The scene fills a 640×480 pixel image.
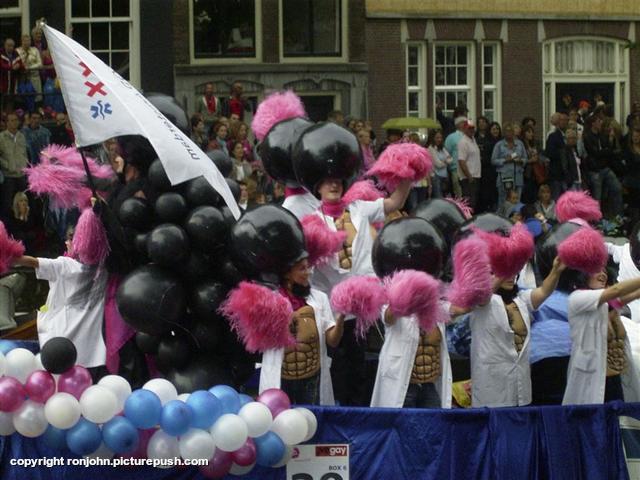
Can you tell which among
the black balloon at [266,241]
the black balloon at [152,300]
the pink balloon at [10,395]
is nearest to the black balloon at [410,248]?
the black balloon at [266,241]

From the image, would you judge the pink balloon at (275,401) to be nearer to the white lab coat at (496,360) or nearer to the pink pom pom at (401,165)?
the white lab coat at (496,360)

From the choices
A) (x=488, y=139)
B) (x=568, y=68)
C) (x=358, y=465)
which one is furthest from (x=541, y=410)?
(x=568, y=68)

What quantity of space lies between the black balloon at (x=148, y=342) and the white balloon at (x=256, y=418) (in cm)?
104

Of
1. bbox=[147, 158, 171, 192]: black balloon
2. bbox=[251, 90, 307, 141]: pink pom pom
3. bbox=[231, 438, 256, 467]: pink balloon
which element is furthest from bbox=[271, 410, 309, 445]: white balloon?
bbox=[251, 90, 307, 141]: pink pom pom

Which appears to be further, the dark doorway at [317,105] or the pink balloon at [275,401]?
the dark doorway at [317,105]

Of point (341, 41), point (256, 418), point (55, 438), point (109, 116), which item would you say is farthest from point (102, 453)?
point (341, 41)

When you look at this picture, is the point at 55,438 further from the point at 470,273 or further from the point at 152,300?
the point at 470,273

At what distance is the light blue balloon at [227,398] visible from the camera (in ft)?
21.3

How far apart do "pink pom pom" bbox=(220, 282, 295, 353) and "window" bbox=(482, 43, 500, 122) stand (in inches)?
699

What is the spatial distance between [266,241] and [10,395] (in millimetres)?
1482

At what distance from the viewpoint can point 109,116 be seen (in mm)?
7246

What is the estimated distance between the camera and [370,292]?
260 inches

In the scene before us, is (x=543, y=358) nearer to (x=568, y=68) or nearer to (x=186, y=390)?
(x=186, y=390)

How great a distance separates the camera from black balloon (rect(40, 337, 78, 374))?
6.52 metres
